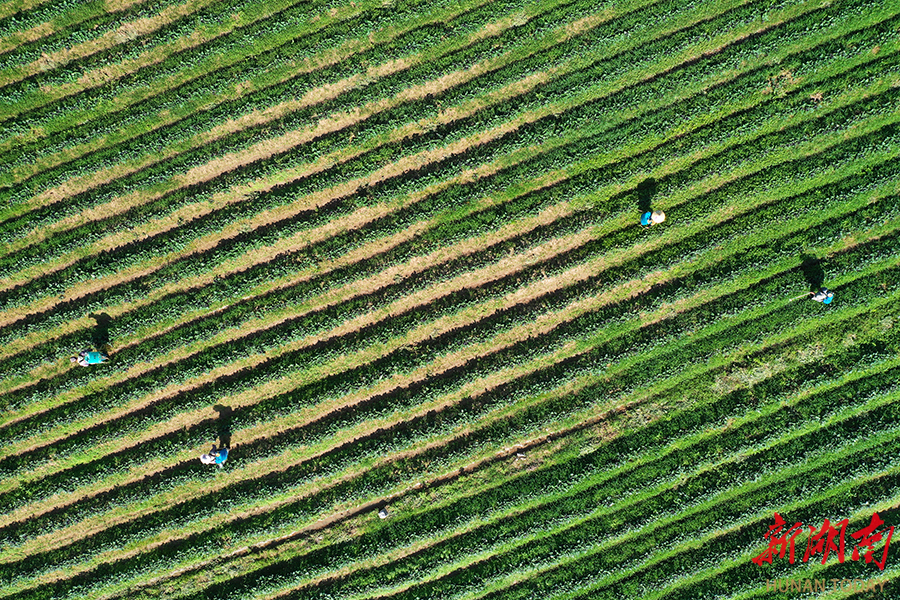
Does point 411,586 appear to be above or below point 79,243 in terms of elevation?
below

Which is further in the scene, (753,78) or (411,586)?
(411,586)

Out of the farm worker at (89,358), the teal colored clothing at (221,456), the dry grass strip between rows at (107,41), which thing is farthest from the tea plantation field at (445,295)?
the teal colored clothing at (221,456)

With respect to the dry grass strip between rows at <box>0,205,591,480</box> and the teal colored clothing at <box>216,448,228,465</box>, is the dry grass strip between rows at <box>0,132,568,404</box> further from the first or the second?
the teal colored clothing at <box>216,448,228,465</box>

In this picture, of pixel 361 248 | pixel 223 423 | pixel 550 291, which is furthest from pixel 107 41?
pixel 550 291

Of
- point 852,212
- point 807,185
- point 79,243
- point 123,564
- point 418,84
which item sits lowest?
point 123,564

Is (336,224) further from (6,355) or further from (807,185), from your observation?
(807,185)

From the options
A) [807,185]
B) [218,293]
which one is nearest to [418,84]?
[218,293]
